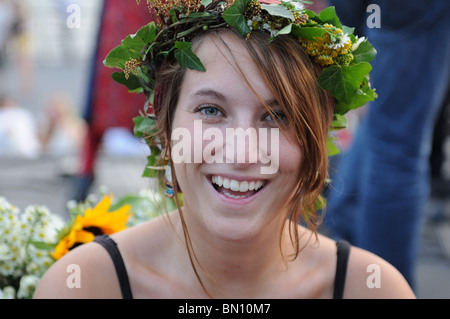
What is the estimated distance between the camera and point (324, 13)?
161 centimetres

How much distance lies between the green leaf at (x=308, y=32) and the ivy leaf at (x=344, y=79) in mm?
97

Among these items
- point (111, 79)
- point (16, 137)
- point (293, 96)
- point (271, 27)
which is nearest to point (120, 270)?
point (293, 96)

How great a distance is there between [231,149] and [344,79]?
15.4 inches

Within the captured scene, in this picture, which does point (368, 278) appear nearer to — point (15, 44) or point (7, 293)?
point (7, 293)

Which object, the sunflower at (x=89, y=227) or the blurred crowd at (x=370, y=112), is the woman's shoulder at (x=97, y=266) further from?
the blurred crowd at (x=370, y=112)

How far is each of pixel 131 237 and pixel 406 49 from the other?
146 centimetres

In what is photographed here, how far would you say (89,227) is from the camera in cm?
193

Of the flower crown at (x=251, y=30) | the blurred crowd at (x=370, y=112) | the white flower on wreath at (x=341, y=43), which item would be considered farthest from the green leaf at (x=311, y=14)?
the blurred crowd at (x=370, y=112)

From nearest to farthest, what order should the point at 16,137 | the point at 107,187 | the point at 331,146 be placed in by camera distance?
the point at 331,146 < the point at 107,187 < the point at 16,137

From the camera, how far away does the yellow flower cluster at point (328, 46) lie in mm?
1565

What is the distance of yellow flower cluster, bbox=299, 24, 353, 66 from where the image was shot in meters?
1.57

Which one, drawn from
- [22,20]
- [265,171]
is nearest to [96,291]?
[265,171]

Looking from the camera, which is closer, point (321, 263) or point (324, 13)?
point (324, 13)

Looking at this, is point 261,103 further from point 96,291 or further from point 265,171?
point 96,291
